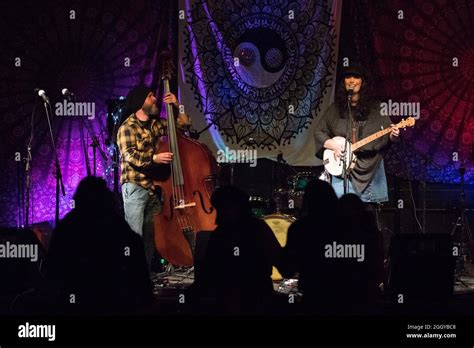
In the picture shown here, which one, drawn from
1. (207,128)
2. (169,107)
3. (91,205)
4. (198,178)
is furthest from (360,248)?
(207,128)

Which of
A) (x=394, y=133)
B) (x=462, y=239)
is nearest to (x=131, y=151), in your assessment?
(x=394, y=133)

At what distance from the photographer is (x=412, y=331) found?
5.10 m

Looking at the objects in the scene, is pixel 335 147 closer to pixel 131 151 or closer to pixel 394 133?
pixel 394 133

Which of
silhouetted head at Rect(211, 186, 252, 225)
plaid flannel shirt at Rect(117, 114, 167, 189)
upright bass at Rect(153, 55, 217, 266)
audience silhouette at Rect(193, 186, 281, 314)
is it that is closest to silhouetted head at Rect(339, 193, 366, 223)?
audience silhouette at Rect(193, 186, 281, 314)

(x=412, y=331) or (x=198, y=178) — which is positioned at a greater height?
(x=198, y=178)

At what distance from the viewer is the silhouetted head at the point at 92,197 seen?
14.6 ft

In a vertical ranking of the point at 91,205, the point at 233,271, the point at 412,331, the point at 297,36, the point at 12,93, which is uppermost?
the point at 297,36

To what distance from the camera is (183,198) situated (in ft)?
20.8

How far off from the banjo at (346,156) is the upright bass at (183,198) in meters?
1.23

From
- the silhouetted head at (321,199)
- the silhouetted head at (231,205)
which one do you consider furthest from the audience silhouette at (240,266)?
the silhouetted head at (321,199)

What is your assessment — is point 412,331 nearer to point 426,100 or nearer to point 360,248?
point 360,248

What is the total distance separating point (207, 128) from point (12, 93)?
2601 mm

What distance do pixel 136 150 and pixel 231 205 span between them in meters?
2.23

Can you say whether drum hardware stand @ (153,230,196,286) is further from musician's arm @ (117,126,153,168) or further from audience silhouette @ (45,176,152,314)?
audience silhouette @ (45,176,152,314)
